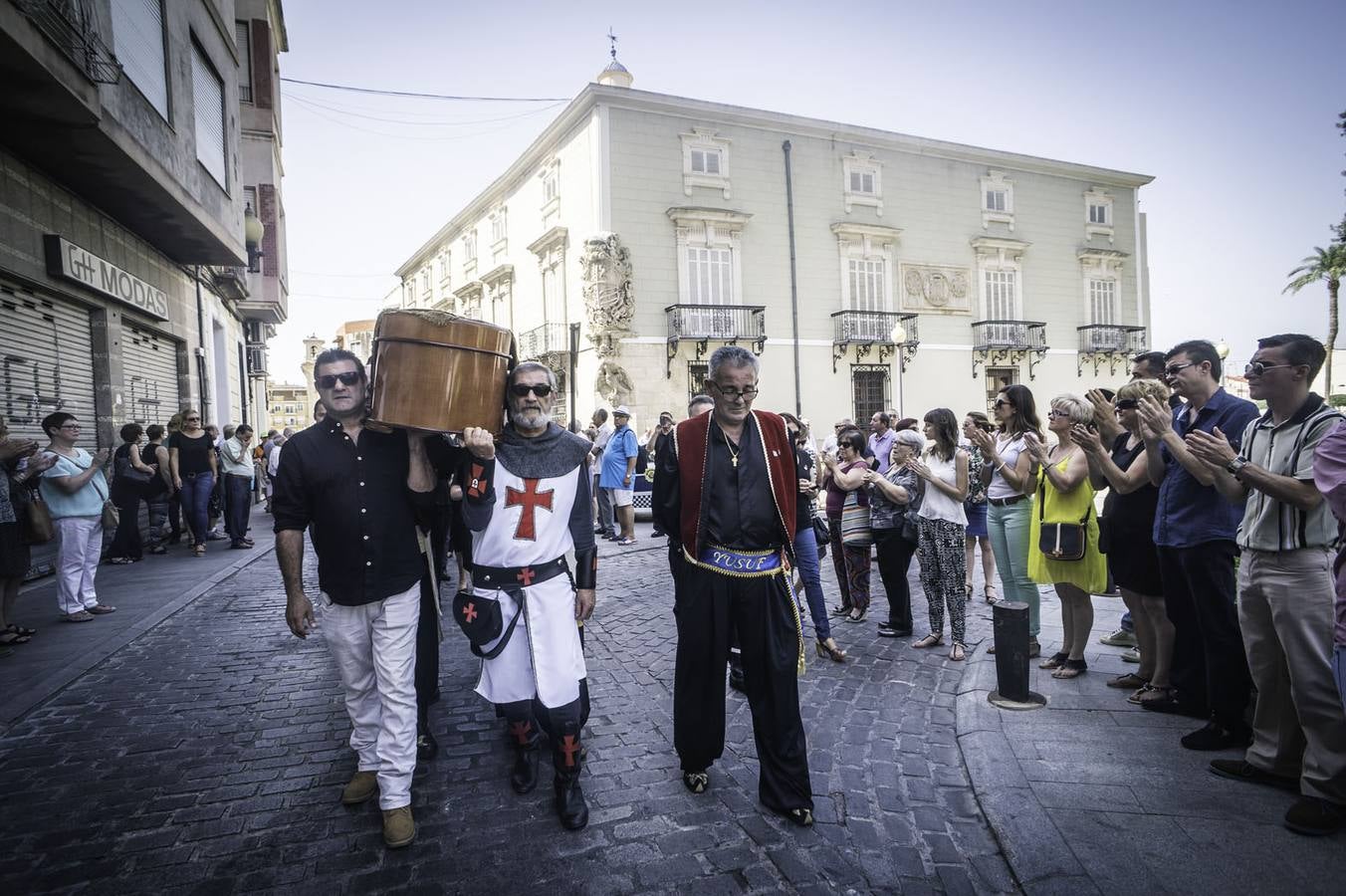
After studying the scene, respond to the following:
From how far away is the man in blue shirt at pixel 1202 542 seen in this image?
150 inches

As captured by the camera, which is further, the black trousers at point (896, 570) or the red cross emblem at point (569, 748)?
the black trousers at point (896, 570)

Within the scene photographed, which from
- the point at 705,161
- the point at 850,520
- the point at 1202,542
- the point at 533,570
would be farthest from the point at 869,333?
the point at 533,570

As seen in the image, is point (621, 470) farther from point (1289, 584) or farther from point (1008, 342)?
point (1008, 342)

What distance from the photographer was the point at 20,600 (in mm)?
7941

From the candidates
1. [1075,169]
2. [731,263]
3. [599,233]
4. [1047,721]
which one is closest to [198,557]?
[1047,721]

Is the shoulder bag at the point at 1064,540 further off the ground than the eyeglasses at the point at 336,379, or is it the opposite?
the eyeglasses at the point at 336,379

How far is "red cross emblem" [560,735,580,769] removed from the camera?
3414mm

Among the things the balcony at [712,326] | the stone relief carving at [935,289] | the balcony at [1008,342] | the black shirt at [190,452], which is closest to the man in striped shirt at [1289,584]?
the black shirt at [190,452]

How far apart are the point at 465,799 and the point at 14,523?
515cm

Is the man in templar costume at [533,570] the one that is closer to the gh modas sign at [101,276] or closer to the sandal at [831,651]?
the sandal at [831,651]

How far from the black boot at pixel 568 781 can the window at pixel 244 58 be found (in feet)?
68.6

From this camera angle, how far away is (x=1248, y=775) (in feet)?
11.4

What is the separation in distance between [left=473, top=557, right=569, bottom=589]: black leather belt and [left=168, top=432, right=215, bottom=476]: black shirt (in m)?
9.52

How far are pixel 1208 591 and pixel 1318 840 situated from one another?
1233mm
